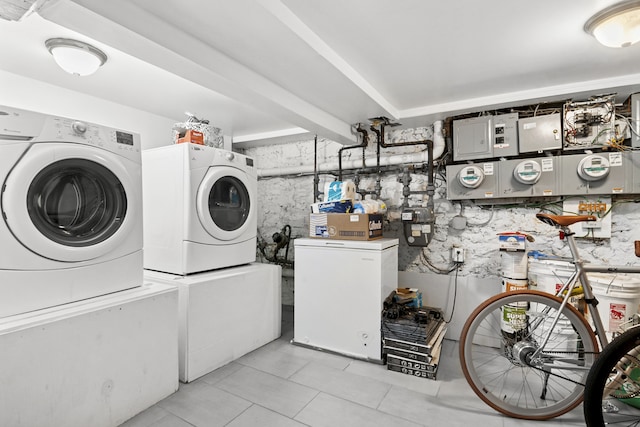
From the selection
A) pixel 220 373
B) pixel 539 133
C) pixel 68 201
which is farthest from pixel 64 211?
pixel 539 133

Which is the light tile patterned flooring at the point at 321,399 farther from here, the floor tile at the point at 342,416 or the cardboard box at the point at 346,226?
the cardboard box at the point at 346,226

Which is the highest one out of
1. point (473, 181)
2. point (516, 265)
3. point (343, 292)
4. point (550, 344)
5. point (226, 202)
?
point (473, 181)

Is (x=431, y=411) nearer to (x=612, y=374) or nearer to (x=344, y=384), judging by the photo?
(x=344, y=384)

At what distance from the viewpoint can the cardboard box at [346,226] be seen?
104 inches

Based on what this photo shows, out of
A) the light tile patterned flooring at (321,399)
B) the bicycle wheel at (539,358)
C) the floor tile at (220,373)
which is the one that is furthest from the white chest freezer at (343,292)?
the bicycle wheel at (539,358)

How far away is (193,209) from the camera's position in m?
2.39

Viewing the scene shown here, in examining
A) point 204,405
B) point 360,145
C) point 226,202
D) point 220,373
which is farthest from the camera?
point 360,145

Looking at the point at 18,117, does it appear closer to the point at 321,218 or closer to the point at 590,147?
the point at 321,218

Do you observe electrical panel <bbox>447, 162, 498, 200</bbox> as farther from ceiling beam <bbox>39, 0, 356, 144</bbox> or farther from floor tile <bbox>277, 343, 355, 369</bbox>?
floor tile <bbox>277, 343, 355, 369</bbox>

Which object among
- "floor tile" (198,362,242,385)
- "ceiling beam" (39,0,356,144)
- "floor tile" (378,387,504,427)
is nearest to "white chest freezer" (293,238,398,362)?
"floor tile" (378,387,504,427)

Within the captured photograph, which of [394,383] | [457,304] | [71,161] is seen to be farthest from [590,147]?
[71,161]

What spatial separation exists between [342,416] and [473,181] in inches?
86.7

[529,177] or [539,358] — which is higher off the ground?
[529,177]

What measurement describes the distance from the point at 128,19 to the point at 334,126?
191 cm
